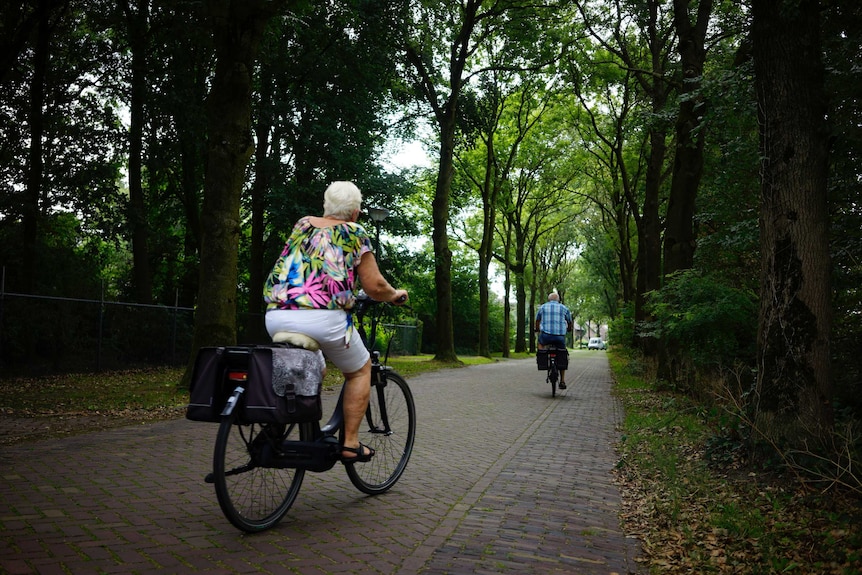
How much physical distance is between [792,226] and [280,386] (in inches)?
190

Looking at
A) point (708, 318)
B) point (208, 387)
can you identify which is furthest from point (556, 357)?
point (208, 387)

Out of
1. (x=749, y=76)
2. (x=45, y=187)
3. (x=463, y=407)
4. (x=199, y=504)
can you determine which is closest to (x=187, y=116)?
(x=45, y=187)

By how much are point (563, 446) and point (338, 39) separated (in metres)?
16.4

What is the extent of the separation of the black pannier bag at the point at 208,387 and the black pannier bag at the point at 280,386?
6.6 inches

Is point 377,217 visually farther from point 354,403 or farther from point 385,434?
point 354,403

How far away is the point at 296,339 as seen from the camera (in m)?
4.07

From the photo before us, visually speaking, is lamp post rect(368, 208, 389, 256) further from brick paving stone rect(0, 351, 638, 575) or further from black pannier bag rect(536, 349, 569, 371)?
brick paving stone rect(0, 351, 638, 575)

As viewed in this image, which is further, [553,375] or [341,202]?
[553,375]

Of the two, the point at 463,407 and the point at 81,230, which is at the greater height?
the point at 81,230

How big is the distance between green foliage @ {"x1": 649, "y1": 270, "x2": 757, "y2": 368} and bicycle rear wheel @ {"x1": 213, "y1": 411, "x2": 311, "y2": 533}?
7919 millimetres

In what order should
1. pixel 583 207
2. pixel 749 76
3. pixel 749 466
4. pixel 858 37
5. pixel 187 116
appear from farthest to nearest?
pixel 583 207, pixel 187 116, pixel 749 76, pixel 858 37, pixel 749 466

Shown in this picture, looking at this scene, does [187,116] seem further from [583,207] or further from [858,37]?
[583,207]

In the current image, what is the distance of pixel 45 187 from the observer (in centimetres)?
1908

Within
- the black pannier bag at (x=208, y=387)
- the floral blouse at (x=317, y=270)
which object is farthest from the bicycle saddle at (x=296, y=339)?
the black pannier bag at (x=208, y=387)
